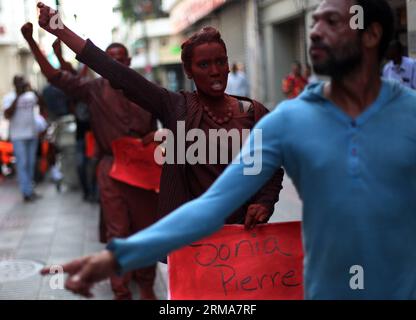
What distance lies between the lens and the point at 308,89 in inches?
97.8

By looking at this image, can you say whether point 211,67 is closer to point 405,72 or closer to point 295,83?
point 405,72

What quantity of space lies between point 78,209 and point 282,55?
10.7 meters

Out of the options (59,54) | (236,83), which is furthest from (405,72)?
(236,83)

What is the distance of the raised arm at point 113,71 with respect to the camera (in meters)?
3.38

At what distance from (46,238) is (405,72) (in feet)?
14.1

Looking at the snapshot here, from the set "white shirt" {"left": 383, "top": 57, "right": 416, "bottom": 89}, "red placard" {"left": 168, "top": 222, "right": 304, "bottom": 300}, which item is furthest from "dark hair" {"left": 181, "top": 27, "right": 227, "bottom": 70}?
"white shirt" {"left": 383, "top": 57, "right": 416, "bottom": 89}

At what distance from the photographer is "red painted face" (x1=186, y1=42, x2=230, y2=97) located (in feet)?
12.2

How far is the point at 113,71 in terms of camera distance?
348 centimetres

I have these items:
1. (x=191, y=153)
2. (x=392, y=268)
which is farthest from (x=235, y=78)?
(x=392, y=268)

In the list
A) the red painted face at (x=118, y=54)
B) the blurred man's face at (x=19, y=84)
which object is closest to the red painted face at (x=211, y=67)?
the red painted face at (x=118, y=54)

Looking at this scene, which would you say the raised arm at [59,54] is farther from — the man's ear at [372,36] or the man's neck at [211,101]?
the man's ear at [372,36]

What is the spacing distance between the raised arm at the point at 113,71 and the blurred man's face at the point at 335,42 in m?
1.23

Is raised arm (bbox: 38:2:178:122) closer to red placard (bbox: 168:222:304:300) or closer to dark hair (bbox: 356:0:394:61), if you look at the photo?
red placard (bbox: 168:222:304:300)
